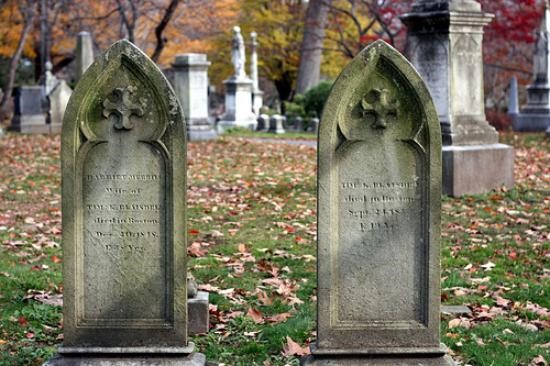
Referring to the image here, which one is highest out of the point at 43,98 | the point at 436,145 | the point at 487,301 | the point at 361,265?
the point at 43,98

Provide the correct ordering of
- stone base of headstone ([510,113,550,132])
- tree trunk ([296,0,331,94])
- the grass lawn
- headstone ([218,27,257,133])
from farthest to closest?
tree trunk ([296,0,331,94]), headstone ([218,27,257,133]), stone base of headstone ([510,113,550,132]), the grass lawn

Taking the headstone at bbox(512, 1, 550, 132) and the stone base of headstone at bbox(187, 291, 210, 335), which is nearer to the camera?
the stone base of headstone at bbox(187, 291, 210, 335)

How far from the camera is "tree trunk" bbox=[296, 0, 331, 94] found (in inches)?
1318

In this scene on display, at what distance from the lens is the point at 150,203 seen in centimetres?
491

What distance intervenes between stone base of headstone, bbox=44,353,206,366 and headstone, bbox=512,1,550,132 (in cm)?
2198

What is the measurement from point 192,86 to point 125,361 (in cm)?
1673

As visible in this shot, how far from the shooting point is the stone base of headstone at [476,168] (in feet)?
38.8

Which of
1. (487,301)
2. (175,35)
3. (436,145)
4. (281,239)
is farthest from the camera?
(175,35)

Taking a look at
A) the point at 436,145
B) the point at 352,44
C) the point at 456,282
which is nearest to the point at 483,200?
the point at 456,282

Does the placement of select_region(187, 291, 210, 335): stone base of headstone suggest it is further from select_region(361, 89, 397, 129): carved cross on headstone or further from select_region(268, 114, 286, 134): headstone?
select_region(268, 114, 286, 134): headstone

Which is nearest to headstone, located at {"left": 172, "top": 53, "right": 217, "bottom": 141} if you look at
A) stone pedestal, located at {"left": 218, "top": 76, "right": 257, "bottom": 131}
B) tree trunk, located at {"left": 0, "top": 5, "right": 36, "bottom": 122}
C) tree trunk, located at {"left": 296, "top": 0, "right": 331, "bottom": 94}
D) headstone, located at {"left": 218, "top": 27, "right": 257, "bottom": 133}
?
tree trunk, located at {"left": 0, "top": 5, "right": 36, "bottom": 122}

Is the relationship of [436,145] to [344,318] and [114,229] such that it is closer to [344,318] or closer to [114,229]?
[344,318]

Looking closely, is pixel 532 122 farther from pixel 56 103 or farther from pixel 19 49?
pixel 19 49

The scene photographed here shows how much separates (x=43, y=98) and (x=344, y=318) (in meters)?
28.4
